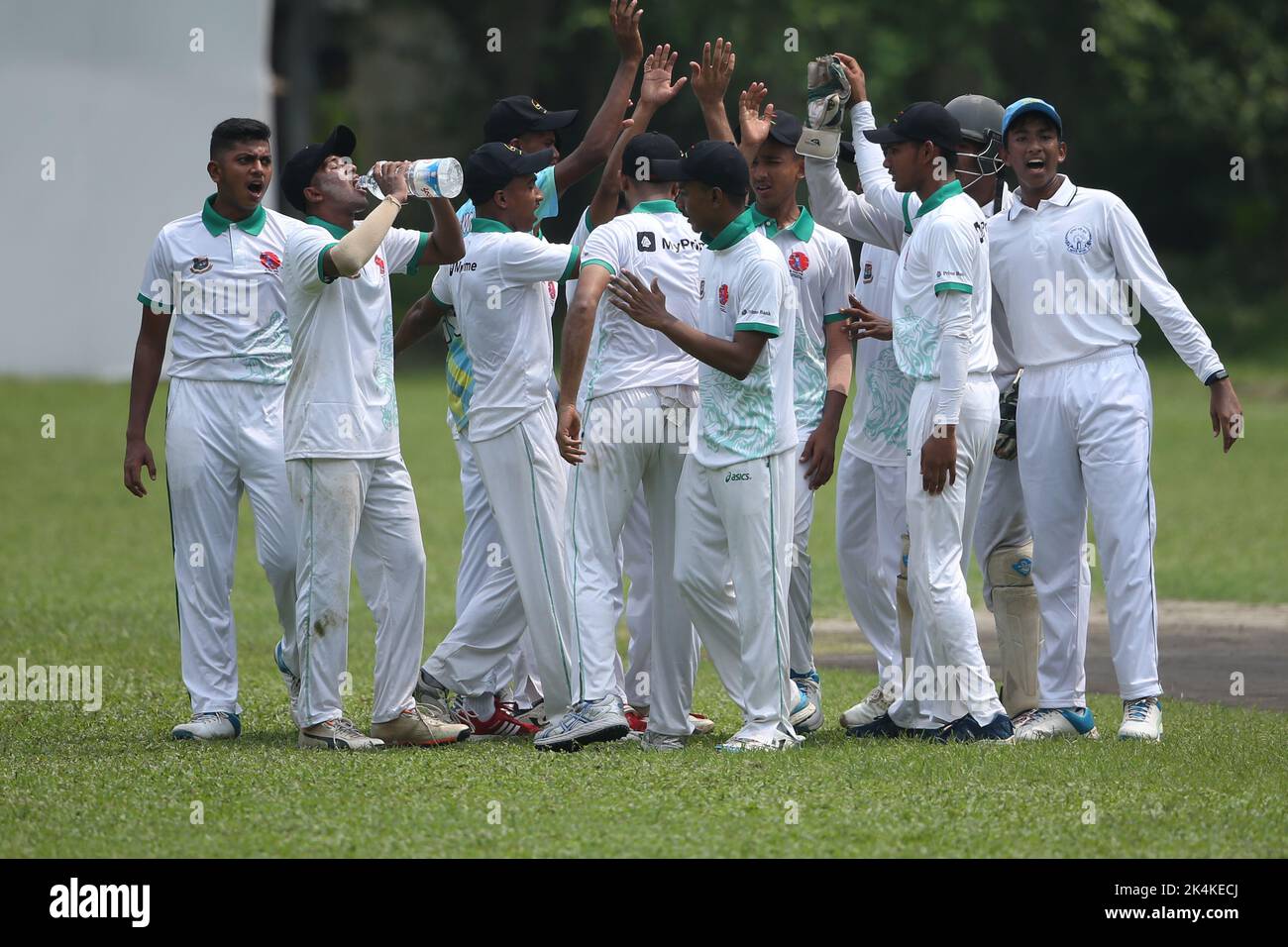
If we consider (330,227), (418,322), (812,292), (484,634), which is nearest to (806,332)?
(812,292)

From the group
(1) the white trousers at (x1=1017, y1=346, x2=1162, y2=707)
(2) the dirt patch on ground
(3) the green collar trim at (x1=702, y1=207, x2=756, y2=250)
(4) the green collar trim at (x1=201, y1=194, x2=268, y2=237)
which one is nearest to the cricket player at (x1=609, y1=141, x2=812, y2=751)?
(3) the green collar trim at (x1=702, y1=207, x2=756, y2=250)

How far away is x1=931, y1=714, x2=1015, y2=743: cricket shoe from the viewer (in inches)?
286

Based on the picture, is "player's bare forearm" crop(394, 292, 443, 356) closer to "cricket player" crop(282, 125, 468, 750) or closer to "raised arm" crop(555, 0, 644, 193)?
"cricket player" crop(282, 125, 468, 750)

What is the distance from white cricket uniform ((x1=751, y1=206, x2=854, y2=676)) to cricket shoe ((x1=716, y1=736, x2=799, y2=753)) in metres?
1.07

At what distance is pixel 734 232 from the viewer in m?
7.09

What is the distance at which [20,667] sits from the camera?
368 inches

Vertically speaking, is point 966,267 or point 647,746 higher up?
point 966,267

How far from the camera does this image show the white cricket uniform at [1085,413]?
7.45m

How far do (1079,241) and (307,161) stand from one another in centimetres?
325

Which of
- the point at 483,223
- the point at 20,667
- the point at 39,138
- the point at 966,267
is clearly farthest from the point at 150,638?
the point at 39,138

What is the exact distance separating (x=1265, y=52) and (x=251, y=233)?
30616 millimetres
